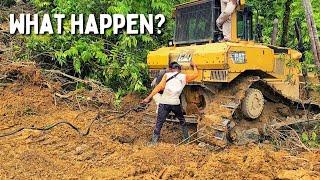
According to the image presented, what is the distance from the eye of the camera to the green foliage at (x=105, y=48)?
11570mm

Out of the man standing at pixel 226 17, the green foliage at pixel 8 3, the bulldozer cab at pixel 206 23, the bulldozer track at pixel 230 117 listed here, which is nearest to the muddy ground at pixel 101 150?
the bulldozer track at pixel 230 117

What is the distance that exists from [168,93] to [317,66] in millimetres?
2943

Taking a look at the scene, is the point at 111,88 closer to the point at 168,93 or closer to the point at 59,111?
the point at 59,111

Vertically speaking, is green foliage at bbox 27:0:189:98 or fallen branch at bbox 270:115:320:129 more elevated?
green foliage at bbox 27:0:189:98

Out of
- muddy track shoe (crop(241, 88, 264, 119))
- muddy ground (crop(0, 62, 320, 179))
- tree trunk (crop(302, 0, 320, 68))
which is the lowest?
muddy ground (crop(0, 62, 320, 179))

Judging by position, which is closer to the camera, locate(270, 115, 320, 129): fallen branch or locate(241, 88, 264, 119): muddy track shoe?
locate(241, 88, 264, 119): muddy track shoe

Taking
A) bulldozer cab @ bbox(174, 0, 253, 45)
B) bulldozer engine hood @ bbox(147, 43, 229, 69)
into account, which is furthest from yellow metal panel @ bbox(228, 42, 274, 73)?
bulldozer cab @ bbox(174, 0, 253, 45)

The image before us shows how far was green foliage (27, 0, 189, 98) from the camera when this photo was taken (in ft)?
38.0

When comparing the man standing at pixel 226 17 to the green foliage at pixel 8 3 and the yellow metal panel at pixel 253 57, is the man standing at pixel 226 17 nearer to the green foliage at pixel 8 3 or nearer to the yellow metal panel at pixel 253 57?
the yellow metal panel at pixel 253 57

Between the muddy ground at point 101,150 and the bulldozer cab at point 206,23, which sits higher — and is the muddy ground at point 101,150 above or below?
below

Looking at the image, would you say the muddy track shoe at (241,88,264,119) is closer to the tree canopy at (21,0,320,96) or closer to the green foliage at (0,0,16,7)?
the tree canopy at (21,0,320,96)

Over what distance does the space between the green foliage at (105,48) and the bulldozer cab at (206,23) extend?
2231 mm

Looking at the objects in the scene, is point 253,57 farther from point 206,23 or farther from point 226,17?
point 206,23

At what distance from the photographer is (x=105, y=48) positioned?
1241 centimetres
